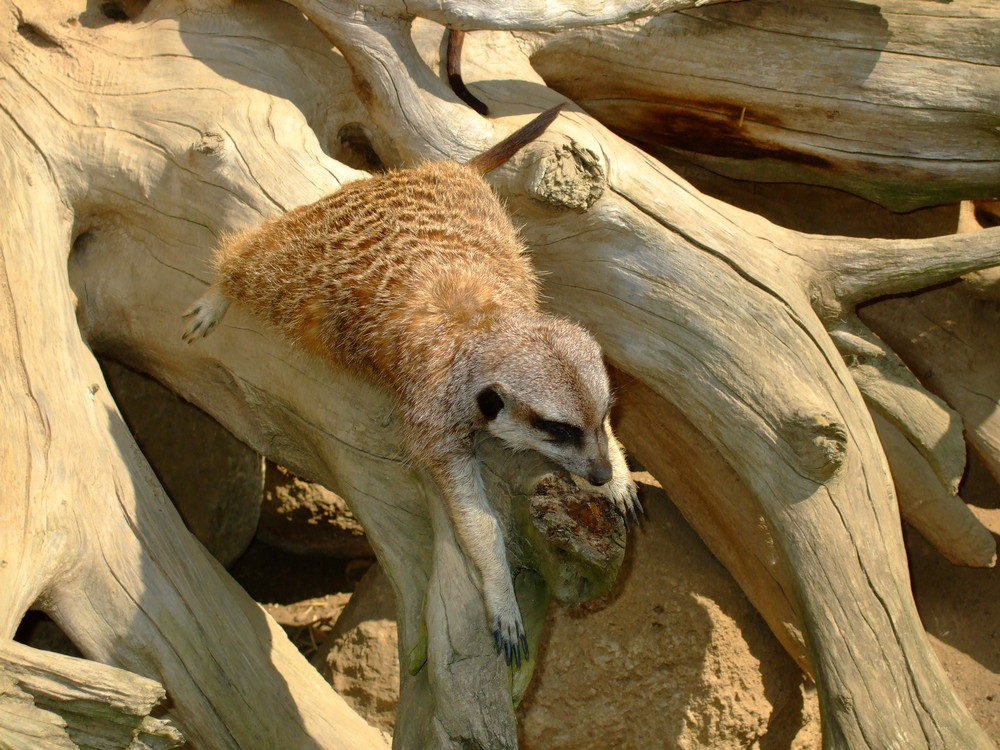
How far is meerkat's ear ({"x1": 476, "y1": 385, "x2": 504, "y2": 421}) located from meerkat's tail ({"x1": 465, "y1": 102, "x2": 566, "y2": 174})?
3.72 ft

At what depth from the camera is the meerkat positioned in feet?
7.98

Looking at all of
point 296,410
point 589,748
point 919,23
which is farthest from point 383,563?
point 919,23

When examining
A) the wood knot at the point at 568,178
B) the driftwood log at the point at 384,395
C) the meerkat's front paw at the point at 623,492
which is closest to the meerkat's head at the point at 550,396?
the driftwood log at the point at 384,395

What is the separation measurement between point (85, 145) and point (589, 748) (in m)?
3.14

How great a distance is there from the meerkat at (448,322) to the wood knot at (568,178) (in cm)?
24

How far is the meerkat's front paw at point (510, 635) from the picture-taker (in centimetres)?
224

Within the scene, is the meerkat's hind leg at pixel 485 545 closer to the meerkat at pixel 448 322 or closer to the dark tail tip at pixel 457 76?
the meerkat at pixel 448 322

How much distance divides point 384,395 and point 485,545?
80cm

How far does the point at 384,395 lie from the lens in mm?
2922

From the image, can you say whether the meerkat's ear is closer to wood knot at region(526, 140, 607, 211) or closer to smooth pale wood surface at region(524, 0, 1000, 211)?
wood knot at region(526, 140, 607, 211)

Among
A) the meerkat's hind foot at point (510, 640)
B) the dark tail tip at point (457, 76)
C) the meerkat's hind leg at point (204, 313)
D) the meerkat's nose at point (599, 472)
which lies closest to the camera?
the meerkat's hind foot at point (510, 640)

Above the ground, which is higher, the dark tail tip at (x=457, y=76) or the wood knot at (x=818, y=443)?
the dark tail tip at (x=457, y=76)

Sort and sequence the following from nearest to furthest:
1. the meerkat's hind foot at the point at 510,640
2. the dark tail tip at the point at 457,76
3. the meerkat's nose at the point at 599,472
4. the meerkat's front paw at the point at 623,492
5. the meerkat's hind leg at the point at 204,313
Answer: the meerkat's hind foot at the point at 510,640
the meerkat's nose at the point at 599,472
the meerkat's front paw at the point at 623,492
the meerkat's hind leg at the point at 204,313
the dark tail tip at the point at 457,76

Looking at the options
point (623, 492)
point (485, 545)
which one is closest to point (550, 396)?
point (485, 545)
